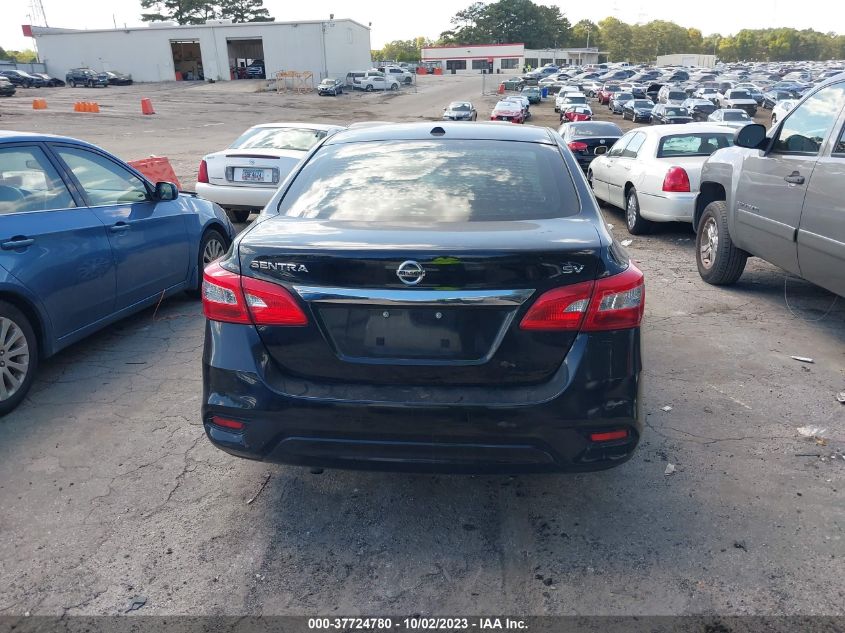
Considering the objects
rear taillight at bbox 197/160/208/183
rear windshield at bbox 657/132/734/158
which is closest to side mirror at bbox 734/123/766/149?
rear windshield at bbox 657/132/734/158

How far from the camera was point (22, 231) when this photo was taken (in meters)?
4.38

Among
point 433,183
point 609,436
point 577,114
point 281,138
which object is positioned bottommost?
point 577,114

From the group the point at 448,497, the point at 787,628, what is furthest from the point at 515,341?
the point at 787,628

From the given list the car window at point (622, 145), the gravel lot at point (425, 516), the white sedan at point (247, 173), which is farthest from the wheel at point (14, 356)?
the car window at point (622, 145)

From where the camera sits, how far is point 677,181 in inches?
351

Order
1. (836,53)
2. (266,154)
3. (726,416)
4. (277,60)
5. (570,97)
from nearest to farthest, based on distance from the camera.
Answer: (726,416), (266,154), (570,97), (277,60), (836,53)

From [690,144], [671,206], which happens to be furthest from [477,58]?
[671,206]

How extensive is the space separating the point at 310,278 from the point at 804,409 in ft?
11.1

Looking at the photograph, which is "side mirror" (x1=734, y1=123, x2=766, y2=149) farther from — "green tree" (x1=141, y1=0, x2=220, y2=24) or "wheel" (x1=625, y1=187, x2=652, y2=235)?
"green tree" (x1=141, y1=0, x2=220, y2=24)

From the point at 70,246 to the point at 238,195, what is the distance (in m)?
5.07

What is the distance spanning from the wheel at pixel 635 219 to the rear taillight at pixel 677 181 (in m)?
0.69

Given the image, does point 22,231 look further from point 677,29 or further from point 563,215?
point 677,29

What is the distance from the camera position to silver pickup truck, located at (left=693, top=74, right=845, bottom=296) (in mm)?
4836

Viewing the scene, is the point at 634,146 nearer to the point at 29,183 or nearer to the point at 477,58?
the point at 29,183
